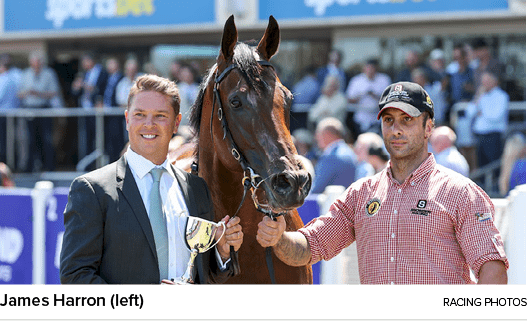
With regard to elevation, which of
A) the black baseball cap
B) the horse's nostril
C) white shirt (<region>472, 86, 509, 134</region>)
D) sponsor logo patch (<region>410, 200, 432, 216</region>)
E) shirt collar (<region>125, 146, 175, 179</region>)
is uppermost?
white shirt (<region>472, 86, 509, 134</region>)

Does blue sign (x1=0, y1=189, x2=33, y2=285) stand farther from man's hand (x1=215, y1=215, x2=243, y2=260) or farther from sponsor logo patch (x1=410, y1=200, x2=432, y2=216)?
sponsor logo patch (x1=410, y1=200, x2=432, y2=216)

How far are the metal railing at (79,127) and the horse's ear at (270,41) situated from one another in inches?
302

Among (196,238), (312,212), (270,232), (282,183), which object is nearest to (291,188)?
A: (282,183)

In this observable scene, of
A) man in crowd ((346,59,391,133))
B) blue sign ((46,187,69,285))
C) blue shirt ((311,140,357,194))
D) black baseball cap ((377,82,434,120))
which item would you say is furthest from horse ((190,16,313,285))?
man in crowd ((346,59,391,133))

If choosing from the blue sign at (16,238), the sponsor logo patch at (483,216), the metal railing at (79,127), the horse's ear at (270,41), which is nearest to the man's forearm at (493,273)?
the sponsor logo patch at (483,216)

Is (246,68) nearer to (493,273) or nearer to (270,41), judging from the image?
(270,41)

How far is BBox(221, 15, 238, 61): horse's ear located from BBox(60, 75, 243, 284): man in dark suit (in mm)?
666

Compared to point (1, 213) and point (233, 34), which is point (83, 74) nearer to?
point (1, 213)

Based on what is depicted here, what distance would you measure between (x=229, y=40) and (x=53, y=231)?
13.2 feet

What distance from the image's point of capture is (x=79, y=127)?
11023 mm

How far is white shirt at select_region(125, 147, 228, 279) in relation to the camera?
2477mm

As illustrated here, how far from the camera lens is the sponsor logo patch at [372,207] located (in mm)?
2938

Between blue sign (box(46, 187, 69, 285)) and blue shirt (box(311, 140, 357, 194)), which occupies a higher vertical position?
blue shirt (box(311, 140, 357, 194))
